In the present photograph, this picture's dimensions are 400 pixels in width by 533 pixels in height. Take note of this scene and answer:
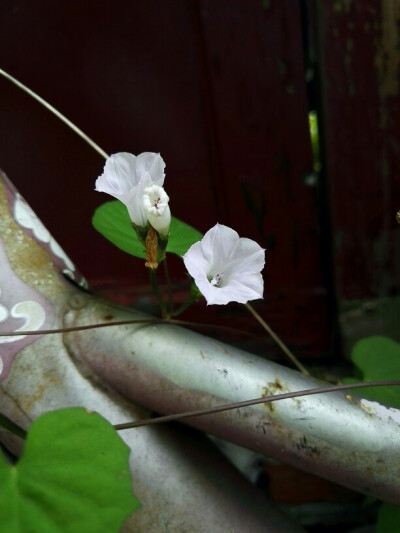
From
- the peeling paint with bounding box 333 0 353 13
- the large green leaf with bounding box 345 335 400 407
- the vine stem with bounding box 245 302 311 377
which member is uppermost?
the peeling paint with bounding box 333 0 353 13

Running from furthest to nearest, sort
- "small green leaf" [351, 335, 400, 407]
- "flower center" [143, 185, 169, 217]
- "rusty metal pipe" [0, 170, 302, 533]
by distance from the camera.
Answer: "small green leaf" [351, 335, 400, 407] → "rusty metal pipe" [0, 170, 302, 533] → "flower center" [143, 185, 169, 217]

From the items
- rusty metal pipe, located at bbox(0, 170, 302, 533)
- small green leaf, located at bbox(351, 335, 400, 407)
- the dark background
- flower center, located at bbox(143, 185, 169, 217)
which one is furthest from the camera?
the dark background

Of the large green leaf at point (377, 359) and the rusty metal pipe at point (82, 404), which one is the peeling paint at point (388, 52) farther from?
the rusty metal pipe at point (82, 404)

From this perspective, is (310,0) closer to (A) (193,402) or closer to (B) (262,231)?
(B) (262,231)

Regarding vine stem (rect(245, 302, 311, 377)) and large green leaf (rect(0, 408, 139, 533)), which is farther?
vine stem (rect(245, 302, 311, 377))

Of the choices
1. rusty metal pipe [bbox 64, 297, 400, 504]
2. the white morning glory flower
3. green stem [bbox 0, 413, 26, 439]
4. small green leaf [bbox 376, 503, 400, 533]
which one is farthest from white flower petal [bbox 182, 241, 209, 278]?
small green leaf [bbox 376, 503, 400, 533]

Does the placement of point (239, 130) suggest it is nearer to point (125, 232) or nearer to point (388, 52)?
point (388, 52)

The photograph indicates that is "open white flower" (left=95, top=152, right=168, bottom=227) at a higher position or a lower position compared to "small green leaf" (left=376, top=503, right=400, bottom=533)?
higher

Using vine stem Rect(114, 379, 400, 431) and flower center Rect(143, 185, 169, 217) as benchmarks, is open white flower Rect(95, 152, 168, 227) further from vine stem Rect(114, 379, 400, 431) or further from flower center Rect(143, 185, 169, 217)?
vine stem Rect(114, 379, 400, 431)
